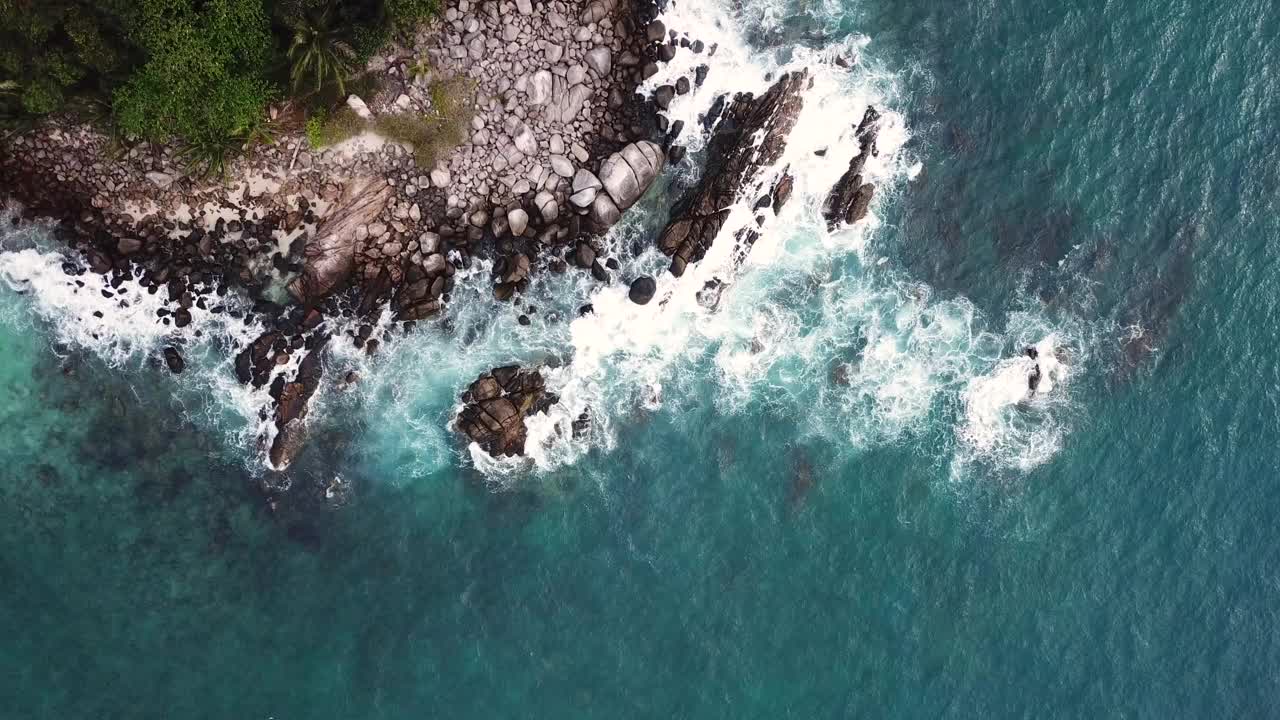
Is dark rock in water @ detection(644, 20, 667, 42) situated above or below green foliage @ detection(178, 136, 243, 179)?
above

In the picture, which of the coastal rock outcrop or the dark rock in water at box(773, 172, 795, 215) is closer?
the coastal rock outcrop

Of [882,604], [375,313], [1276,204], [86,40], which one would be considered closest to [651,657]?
[882,604]

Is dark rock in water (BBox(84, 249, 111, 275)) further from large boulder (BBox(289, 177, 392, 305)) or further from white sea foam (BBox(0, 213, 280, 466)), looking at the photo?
large boulder (BBox(289, 177, 392, 305))

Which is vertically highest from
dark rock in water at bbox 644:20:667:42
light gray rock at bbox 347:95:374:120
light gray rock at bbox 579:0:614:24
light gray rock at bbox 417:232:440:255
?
dark rock in water at bbox 644:20:667:42

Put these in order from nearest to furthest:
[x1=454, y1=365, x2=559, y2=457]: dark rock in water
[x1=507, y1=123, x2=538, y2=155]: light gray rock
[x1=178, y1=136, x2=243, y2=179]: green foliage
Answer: [x1=178, y1=136, x2=243, y2=179]: green foliage < [x1=507, y1=123, x2=538, y2=155]: light gray rock < [x1=454, y1=365, x2=559, y2=457]: dark rock in water

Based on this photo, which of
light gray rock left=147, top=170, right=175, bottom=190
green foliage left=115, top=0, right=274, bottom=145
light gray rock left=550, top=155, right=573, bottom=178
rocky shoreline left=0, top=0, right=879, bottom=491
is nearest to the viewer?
green foliage left=115, top=0, right=274, bottom=145

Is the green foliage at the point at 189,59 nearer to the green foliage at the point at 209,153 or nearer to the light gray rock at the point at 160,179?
the green foliage at the point at 209,153

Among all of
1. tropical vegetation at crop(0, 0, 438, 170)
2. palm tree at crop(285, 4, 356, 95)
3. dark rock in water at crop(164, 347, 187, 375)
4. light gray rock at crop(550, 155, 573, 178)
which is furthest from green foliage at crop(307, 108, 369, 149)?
dark rock in water at crop(164, 347, 187, 375)
